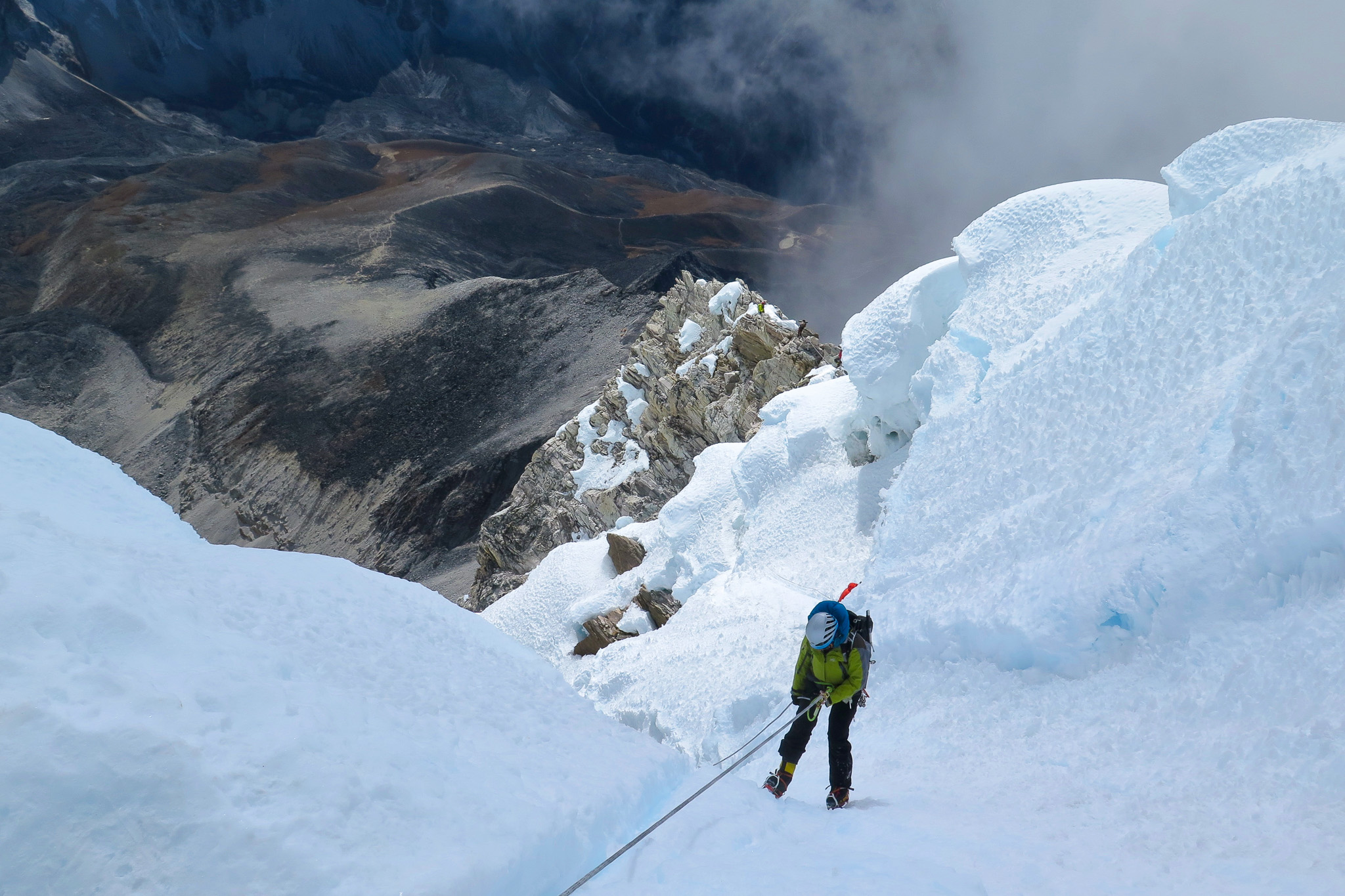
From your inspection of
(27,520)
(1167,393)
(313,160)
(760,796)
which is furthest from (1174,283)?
(313,160)

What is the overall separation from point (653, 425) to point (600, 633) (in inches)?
441

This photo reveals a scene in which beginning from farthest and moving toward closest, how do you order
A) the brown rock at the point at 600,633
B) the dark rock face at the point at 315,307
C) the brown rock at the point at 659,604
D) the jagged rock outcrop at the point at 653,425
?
1. the dark rock face at the point at 315,307
2. the jagged rock outcrop at the point at 653,425
3. the brown rock at the point at 600,633
4. the brown rock at the point at 659,604

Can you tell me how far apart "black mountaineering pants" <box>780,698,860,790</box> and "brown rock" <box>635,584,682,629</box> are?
7.59 metres

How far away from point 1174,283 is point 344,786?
6.84m

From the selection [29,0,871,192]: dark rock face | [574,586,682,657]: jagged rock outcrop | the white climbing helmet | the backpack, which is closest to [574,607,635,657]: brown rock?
[574,586,682,657]: jagged rock outcrop

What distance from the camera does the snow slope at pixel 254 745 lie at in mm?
2695

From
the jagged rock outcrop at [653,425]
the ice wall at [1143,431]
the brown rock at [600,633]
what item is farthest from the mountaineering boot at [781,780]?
the jagged rock outcrop at [653,425]

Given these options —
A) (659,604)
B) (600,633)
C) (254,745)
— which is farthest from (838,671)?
(600,633)

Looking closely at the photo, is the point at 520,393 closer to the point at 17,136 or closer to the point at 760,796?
the point at 760,796

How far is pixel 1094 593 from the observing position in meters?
5.02

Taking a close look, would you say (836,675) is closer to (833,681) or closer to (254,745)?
(833,681)

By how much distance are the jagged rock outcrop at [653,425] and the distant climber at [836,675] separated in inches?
501

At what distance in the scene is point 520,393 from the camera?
39.0 metres

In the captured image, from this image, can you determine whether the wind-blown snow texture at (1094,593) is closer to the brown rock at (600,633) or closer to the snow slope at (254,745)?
the snow slope at (254,745)
